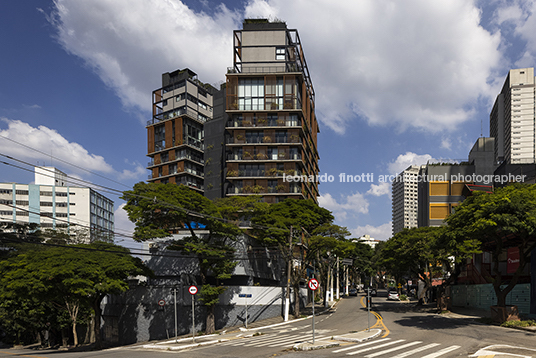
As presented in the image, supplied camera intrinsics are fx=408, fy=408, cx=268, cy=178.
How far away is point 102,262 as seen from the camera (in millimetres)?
31797

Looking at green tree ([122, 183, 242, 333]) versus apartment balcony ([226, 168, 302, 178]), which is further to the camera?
apartment balcony ([226, 168, 302, 178])

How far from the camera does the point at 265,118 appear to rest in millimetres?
72125

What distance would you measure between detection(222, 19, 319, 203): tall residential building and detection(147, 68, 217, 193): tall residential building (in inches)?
647

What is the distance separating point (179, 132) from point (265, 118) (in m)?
25.8

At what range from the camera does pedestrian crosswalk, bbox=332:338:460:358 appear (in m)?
17.8

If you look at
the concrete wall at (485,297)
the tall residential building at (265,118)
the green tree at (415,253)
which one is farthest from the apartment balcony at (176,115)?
the concrete wall at (485,297)

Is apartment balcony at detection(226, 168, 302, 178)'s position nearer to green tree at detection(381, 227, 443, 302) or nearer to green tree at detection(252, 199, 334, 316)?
green tree at detection(381, 227, 443, 302)

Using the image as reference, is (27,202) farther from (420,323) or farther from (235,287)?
(420,323)

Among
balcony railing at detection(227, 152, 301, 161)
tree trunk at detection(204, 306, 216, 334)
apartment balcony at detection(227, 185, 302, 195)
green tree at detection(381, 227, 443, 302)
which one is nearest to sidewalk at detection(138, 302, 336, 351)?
tree trunk at detection(204, 306, 216, 334)

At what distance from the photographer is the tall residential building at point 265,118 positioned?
70938mm

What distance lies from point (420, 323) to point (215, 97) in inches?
2620

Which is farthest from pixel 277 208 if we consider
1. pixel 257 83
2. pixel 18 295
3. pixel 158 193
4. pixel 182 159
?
pixel 182 159

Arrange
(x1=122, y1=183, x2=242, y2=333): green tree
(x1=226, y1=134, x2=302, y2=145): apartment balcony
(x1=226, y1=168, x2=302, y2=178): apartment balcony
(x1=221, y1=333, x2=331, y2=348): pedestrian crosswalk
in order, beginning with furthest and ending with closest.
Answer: (x1=226, y1=134, x2=302, y2=145): apartment balcony
(x1=226, y1=168, x2=302, y2=178): apartment balcony
(x1=122, y1=183, x2=242, y2=333): green tree
(x1=221, y1=333, x2=331, y2=348): pedestrian crosswalk

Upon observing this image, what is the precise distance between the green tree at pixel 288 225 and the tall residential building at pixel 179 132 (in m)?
45.5
